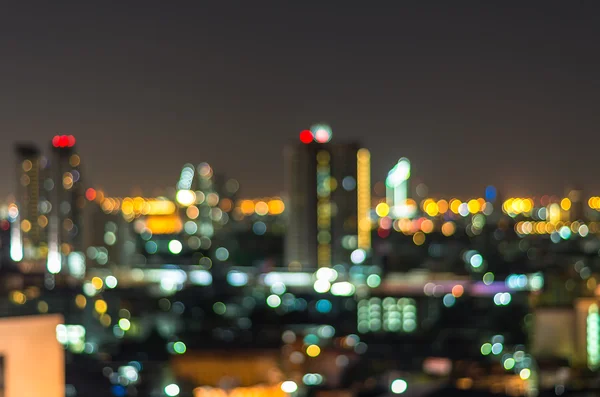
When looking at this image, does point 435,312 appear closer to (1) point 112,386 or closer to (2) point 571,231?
(1) point 112,386

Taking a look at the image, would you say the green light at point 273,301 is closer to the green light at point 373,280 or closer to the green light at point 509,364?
the green light at point 373,280

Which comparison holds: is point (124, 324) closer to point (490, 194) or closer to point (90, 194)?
point (90, 194)

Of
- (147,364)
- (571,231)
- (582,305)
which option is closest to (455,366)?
(582,305)

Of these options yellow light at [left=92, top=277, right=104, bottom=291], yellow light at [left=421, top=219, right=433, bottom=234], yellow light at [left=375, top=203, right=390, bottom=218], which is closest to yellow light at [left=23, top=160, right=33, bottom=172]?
yellow light at [left=92, top=277, right=104, bottom=291]

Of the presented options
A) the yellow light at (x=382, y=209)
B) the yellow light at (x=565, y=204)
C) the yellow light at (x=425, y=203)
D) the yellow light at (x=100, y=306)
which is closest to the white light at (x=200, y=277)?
the yellow light at (x=100, y=306)

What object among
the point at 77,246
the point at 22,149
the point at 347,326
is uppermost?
the point at 22,149

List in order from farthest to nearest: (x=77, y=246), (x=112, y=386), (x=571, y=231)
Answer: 1. (x=571, y=231)
2. (x=77, y=246)
3. (x=112, y=386)
